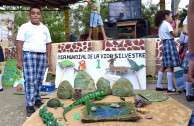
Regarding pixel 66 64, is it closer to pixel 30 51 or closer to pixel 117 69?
pixel 117 69

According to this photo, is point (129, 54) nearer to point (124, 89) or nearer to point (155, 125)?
point (124, 89)

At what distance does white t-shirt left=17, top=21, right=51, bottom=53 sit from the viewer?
2.59 metres

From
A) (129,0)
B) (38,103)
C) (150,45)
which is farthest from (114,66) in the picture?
(129,0)

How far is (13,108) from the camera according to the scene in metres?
3.09

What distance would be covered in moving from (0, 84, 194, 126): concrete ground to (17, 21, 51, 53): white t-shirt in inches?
43.4

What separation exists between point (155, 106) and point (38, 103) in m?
1.99

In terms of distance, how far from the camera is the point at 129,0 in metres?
8.48

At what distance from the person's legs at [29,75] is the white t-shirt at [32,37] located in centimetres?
12

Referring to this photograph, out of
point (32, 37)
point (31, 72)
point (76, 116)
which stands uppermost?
point (32, 37)

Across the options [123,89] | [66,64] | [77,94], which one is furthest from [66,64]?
[123,89]

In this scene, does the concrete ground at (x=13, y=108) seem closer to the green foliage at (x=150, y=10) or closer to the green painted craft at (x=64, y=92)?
the green painted craft at (x=64, y=92)

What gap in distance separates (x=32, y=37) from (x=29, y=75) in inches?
24.0

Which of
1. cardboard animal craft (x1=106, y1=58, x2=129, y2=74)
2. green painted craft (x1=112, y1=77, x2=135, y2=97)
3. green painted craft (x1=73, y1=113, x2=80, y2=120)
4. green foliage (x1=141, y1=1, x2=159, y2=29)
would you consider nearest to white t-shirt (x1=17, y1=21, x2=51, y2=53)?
green painted craft (x1=73, y1=113, x2=80, y2=120)

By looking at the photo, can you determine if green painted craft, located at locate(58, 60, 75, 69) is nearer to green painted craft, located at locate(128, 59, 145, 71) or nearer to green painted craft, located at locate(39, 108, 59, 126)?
green painted craft, located at locate(128, 59, 145, 71)
